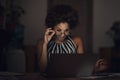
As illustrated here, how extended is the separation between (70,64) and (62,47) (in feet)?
3.33

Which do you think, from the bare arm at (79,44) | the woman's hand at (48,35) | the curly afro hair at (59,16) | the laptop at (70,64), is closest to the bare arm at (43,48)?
the woman's hand at (48,35)

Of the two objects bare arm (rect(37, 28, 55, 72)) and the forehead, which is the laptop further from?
the forehead

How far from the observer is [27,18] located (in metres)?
7.31

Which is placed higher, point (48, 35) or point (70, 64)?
point (48, 35)

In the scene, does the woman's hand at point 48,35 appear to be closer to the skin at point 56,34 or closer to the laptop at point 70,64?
the skin at point 56,34

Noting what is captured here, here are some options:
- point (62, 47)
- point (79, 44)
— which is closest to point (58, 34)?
point (62, 47)

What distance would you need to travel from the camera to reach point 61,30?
145 inches

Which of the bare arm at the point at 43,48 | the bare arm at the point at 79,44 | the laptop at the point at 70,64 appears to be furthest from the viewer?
the bare arm at the point at 79,44

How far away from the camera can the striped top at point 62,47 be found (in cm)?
370

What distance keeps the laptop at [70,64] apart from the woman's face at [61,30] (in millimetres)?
872

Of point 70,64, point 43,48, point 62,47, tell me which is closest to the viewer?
point 70,64

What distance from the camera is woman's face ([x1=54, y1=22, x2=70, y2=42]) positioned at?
12.0ft

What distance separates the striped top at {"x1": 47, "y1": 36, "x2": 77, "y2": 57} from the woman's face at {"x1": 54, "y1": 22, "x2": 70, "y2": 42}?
73 mm

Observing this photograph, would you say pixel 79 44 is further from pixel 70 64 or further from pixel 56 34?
pixel 70 64
